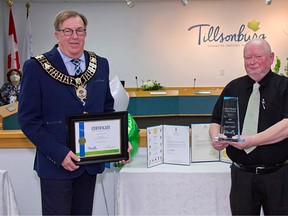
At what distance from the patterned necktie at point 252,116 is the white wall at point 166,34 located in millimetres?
7180

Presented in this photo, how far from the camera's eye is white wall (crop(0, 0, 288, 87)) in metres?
8.74

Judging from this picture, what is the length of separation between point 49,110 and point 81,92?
6.9 inches

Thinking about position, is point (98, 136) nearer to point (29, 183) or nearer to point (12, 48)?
point (29, 183)

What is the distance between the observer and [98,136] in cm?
171

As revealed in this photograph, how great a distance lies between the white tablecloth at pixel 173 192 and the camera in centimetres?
222

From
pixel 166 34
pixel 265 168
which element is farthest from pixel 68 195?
pixel 166 34

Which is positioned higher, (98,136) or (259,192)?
(98,136)

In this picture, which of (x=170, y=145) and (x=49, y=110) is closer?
(x=49, y=110)

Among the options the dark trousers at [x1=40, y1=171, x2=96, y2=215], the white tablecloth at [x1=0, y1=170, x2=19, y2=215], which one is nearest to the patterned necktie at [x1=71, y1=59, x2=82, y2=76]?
the dark trousers at [x1=40, y1=171, x2=96, y2=215]

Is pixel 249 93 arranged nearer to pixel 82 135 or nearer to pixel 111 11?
pixel 82 135

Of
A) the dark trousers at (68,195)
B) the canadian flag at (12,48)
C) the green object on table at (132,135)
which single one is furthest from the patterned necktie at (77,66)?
the canadian flag at (12,48)

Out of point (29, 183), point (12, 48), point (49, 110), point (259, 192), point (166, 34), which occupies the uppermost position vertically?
point (166, 34)

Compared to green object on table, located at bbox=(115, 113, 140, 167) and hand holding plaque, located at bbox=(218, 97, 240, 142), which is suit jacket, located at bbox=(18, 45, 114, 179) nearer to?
green object on table, located at bbox=(115, 113, 140, 167)

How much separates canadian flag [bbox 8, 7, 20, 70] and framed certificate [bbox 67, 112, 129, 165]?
7.30 metres
